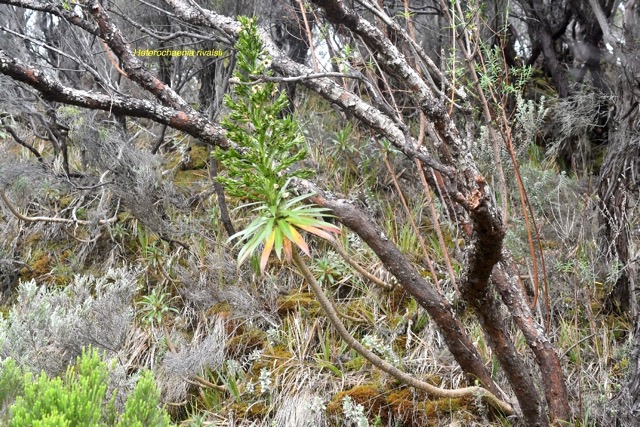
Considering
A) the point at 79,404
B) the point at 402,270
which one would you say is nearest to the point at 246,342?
the point at 402,270

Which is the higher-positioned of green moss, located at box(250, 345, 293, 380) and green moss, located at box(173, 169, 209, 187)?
green moss, located at box(173, 169, 209, 187)

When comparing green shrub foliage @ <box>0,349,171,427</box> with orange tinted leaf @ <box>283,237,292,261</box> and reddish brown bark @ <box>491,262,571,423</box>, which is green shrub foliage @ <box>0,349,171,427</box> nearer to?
orange tinted leaf @ <box>283,237,292,261</box>

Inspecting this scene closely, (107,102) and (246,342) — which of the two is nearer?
(107,102)

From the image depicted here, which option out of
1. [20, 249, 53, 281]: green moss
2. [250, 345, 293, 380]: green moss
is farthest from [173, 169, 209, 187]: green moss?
[250, 345, 293, 380]: green moss

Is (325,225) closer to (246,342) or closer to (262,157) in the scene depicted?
(262,157)

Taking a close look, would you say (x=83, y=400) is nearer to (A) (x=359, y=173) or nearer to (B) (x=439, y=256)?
(B) (x=439, y=256)

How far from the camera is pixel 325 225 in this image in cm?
170

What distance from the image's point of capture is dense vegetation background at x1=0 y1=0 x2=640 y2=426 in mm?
2314

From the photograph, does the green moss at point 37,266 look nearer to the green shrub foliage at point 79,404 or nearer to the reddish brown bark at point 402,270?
the green shrub foliage at point 79,404

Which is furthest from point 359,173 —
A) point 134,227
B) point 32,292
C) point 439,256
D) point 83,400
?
point 83,400

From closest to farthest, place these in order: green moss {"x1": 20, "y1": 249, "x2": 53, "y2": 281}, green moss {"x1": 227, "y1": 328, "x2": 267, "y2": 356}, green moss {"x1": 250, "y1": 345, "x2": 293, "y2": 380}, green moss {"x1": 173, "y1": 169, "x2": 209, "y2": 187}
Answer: green moss {"x1": 250, "y1": 345, "x2": 293, "y2": 380}, green moss {"x1": 227, "y1": 328, "x2": 267, "y2": 356}, green moss {"x1": 20, "y1": 249, "x2": 53, "y2": 281}, green moss {"x1": 173, "y1": 169, "x2": 209, "y2": 187}

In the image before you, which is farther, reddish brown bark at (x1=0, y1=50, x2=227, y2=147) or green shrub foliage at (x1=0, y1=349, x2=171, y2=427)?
reddish brown bark at (x1=0, y1=50, x2=227, y2=147)

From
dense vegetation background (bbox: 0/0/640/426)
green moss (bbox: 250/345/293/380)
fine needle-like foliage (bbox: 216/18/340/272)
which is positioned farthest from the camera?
green moss (bbox: 250/345/293/380)

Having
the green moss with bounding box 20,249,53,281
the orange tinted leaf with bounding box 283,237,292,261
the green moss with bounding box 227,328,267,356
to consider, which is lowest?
the green moss with bounding box 20,249,53,281
